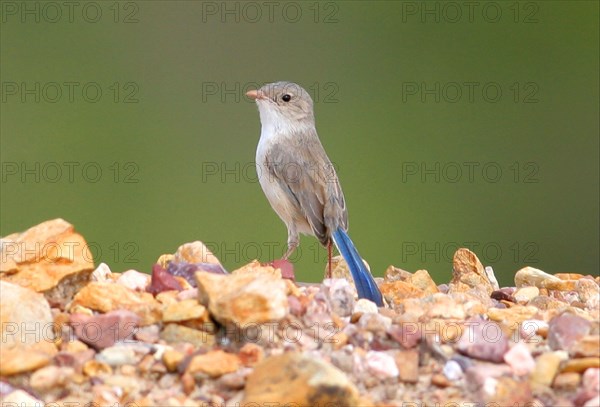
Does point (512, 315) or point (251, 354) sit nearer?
point (251, 354)

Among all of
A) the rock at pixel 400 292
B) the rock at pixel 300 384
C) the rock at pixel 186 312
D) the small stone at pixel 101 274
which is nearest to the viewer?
the rock at pixel 300 384

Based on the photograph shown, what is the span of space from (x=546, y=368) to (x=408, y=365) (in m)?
0.31

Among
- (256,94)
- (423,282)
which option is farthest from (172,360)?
(256,94)

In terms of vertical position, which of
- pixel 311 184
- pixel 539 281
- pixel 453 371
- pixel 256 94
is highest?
pixel 256 94

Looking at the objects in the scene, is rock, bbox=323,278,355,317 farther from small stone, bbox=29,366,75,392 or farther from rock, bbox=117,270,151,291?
small stone, bbox=29,366,75,392

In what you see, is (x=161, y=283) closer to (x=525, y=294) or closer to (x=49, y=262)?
(x=49, y=262)

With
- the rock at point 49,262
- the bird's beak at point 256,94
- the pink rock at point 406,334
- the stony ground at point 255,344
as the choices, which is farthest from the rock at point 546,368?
the bird's beak at point 256,94

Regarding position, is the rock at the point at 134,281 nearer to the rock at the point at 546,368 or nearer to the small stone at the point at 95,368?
the small stone at the point at 95,368

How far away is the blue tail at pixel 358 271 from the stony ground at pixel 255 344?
0.24 m

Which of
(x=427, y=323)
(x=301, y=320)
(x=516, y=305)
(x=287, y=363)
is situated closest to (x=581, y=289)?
(x=516, y=305)

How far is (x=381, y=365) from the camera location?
7.55 feet

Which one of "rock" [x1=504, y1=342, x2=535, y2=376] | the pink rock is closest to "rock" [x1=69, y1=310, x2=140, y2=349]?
the pink rock

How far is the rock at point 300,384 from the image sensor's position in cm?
204

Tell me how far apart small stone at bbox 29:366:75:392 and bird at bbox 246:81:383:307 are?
5.02 feet
